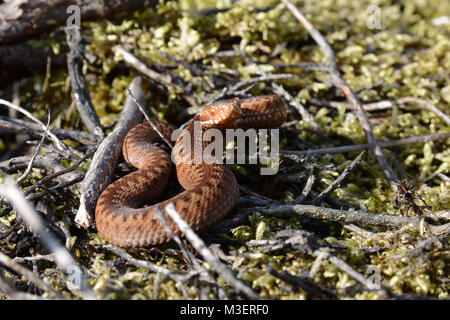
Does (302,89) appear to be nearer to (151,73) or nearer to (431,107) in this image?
(431,107)

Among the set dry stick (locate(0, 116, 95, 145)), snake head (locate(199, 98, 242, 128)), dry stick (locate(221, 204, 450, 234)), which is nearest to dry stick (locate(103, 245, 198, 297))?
dry stick (locate(221, 204, 450, 234))

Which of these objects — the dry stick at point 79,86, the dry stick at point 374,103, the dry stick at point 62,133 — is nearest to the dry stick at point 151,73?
the dry stick at point 79,86

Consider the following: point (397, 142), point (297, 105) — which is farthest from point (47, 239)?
point (397, 142)

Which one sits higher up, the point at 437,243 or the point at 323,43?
the point at 323,43
